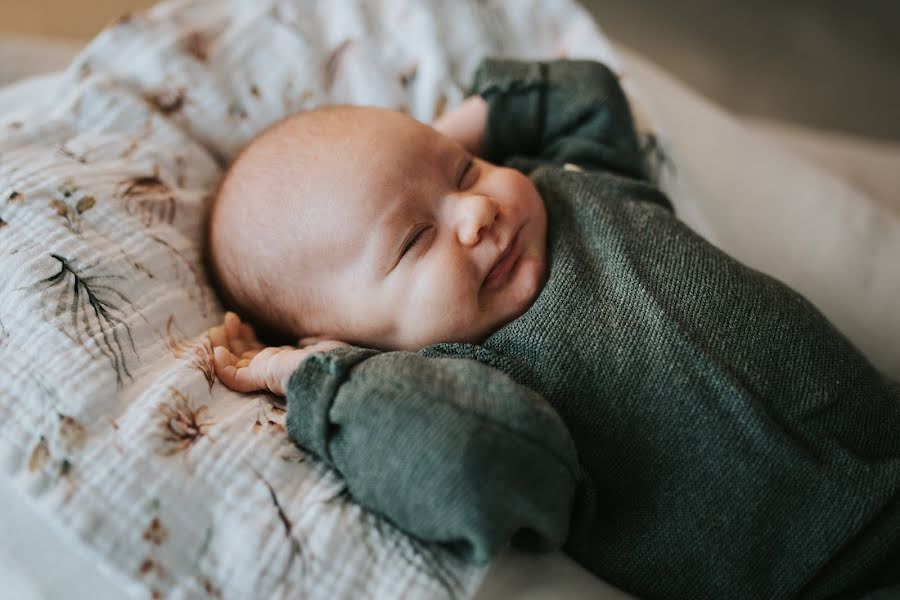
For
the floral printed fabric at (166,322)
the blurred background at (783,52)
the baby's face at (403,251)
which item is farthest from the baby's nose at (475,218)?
the blurred background at (783,52)

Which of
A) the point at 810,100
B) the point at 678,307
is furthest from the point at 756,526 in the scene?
the point at 810,100

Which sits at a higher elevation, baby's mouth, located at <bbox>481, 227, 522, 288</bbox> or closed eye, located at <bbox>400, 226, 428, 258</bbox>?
closed eye, located at <bbox>400, 226, 428, 258</bbox>

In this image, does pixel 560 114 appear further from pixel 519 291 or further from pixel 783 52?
pixel 783 52

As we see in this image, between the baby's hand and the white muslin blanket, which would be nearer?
the white muslin blanket

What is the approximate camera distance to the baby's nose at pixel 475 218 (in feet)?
2.49

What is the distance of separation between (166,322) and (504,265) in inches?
13.8

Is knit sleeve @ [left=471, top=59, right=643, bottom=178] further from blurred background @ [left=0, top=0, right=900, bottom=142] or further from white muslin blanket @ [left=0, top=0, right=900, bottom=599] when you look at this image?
blurred background @ [left=0, top=0, right=900, bottom=142]

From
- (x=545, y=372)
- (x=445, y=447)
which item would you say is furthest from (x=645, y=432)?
(x=445, y=447)

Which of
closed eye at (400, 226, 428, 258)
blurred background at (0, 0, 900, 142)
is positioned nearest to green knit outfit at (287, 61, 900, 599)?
closed eye at (400, 226, 428, 258)

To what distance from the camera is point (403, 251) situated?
2.54 ft

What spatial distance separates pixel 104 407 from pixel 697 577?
1.81ft

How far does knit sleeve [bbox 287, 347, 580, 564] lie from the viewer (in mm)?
575

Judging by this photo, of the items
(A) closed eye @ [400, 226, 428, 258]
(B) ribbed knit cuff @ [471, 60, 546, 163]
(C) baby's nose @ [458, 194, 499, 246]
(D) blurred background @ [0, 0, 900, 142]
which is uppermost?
(B) ribbed knit cuff @ [471, 60, 546, 163]

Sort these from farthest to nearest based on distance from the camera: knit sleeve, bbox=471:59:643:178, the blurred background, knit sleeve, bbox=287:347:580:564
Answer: the blurred background
knit sleeve, bbox=471:59:643:178
knit sleeve, bbox=287:347:580:564
